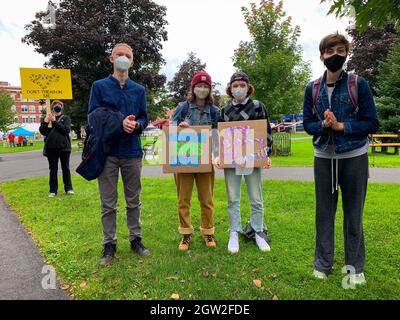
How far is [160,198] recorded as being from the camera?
7.57 metres

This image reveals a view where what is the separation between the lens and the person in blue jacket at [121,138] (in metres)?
3.97

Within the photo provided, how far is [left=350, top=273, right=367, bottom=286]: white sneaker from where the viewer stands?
333cm

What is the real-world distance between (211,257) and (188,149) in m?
1.33

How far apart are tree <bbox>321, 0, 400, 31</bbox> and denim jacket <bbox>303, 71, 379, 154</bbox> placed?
1.57ft

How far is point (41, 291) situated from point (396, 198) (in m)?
6.44

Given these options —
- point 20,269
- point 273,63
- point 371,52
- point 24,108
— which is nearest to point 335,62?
point 20,269

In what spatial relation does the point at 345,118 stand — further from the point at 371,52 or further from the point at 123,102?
the point at 371,52

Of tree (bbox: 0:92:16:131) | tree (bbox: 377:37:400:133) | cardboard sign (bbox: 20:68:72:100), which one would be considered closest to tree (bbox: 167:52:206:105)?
tree (bbox: 0:92:16:131)

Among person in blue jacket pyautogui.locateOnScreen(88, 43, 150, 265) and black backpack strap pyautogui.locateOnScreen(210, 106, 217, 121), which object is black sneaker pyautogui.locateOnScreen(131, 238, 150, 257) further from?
black backpack strap pyautogui.locateOnScreen(210, 106, 217, 121)

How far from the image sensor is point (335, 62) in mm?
3160

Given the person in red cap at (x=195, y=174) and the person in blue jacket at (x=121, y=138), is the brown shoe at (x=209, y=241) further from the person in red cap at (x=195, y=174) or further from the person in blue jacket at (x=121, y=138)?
the person in blue jacket at (x=121, y=138)
